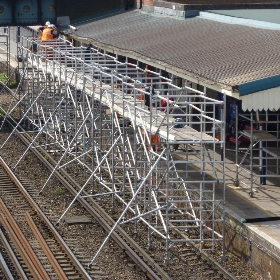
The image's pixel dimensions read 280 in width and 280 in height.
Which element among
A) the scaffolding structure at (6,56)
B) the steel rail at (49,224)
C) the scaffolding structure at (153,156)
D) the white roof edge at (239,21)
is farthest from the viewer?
the scaffolding structure at (6,56)

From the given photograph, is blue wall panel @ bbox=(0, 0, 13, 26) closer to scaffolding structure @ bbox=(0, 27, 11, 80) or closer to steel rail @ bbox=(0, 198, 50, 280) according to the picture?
scaffolding structure @ bbox=(0, 27, 11, 80)

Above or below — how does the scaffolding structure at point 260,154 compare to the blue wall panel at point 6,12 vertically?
below

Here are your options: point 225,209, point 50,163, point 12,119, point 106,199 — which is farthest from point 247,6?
point 225,209

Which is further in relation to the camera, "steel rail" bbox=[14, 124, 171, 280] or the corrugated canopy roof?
the corrugated canopy roof

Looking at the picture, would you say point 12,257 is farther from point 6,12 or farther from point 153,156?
point 6,12

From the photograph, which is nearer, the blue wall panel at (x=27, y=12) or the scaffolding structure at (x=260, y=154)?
the scaffolding structure at (x=260, y=154)

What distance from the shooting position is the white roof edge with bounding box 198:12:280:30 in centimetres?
2247

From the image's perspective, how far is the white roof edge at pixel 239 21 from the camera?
22.5 m

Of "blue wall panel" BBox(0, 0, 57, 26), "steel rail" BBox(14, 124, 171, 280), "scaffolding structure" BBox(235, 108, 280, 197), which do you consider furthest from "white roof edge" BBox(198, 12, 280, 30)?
"blue wall panel" BBox(0, 0, 57, 26)

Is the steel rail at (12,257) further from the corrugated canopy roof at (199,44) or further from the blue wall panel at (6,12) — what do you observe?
the blue wall panel at (6,12)

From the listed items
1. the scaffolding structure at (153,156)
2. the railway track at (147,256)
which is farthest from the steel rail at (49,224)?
the scaffolding structure at (153,156)

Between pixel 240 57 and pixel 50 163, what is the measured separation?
5.78 m

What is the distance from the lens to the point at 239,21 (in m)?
24.3

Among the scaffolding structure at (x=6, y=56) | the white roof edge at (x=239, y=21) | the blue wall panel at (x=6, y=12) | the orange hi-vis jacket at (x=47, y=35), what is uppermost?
the white roof edge at (x=239, y=21)
